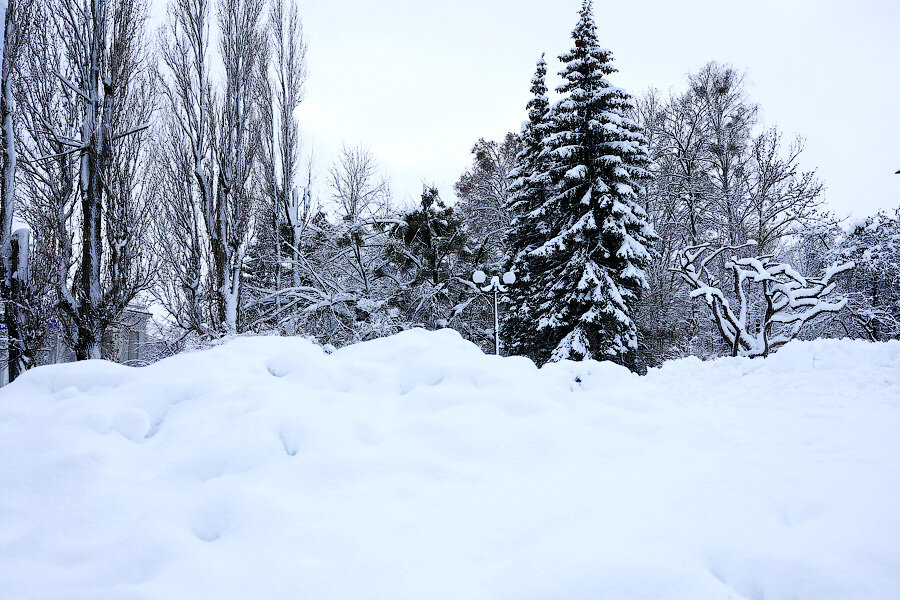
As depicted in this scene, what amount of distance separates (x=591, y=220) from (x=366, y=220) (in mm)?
7174

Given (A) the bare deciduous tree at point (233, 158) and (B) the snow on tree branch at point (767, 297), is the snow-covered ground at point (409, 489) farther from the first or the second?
(B) the snow on tree branch at point (767, 297)

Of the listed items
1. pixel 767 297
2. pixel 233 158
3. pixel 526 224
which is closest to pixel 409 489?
pixel 233 158

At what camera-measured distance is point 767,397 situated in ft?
19.1

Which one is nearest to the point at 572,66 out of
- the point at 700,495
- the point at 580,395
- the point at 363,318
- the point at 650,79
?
the point at 650,79

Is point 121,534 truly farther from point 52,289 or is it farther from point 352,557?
point 52,289

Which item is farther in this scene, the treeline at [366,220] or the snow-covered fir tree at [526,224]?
the snow-covered fir tree at [526,224]

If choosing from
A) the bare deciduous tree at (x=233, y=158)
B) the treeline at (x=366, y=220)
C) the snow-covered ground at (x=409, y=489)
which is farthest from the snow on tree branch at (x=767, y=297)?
the bare deciduous tree at (x=233, y=158)

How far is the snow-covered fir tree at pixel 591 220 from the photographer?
14.0 m

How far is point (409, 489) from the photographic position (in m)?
2.41

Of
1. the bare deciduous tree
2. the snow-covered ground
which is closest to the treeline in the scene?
the bare deciduous tree

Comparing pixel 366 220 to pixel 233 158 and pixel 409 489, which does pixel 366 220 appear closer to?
pixel 233 158

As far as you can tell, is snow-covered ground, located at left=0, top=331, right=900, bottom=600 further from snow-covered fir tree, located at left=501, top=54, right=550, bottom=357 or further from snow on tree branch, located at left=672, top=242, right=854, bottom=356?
snow-covered fir tree, located at left=501, top=54, right=550, bottom=357

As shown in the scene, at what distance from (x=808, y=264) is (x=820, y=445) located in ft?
59.6

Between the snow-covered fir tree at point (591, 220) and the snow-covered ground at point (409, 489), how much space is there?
1003 cm
